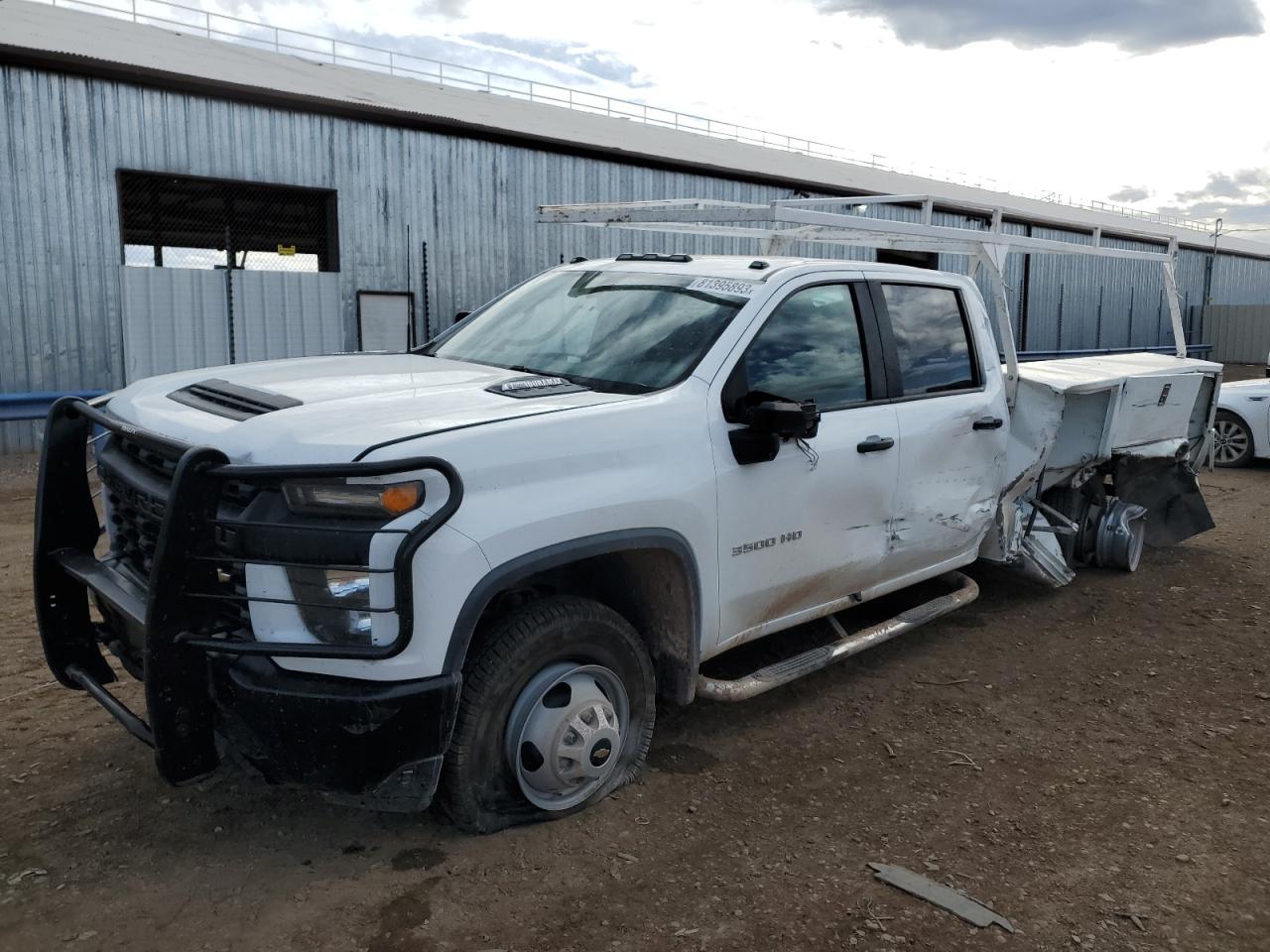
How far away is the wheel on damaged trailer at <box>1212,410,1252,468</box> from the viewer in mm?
11945

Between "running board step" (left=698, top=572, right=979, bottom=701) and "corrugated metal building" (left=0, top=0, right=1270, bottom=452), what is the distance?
520 centimetres

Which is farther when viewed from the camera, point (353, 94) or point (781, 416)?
point (353, 94)

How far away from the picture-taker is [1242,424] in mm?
11938

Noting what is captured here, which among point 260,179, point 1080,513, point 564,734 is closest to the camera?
point 564,734

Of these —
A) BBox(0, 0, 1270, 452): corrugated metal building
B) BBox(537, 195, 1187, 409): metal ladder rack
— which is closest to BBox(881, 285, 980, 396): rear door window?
BBox(537, 195, 1187, 409): metal ladder rack

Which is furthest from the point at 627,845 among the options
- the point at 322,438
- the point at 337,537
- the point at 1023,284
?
the point at 1023,284

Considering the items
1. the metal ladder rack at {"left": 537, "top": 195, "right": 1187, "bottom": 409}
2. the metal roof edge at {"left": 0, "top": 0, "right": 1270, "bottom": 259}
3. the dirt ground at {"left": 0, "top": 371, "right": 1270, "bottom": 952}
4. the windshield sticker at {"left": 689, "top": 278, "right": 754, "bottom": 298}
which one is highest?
the metal roof edge at {"left": 0, "top": 0, "right": 1270, "bottom": 259}

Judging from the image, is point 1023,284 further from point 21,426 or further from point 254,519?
point 254,519

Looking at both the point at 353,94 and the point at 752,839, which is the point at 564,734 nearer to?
the point at 752,839

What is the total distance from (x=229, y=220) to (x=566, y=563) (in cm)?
1165

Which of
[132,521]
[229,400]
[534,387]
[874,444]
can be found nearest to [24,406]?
[132,521]

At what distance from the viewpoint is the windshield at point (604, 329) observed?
3824mm

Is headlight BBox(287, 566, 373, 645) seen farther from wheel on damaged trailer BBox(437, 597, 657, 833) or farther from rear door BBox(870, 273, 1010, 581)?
rear door BBox(870, 273, 1010, 581)

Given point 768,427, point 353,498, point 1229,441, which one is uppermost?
point 768,427
